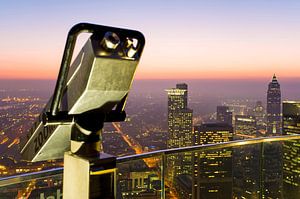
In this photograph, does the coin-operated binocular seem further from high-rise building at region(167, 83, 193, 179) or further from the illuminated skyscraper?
the illuminated skyscraper

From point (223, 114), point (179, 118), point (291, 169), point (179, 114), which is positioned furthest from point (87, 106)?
point (223, 114)

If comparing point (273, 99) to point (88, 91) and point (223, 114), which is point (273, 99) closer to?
point (223, 114)

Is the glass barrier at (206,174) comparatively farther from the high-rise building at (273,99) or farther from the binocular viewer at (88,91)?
the high-rise building at (273,99)

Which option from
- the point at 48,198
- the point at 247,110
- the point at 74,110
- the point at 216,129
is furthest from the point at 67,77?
the point at 247,110

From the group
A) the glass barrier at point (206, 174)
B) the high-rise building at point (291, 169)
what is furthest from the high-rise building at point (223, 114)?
the glass barrier at point (206, 174)

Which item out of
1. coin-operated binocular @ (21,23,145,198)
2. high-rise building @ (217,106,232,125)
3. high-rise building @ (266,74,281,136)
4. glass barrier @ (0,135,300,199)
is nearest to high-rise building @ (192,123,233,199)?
glass barrier @ (0,135,300,199)
